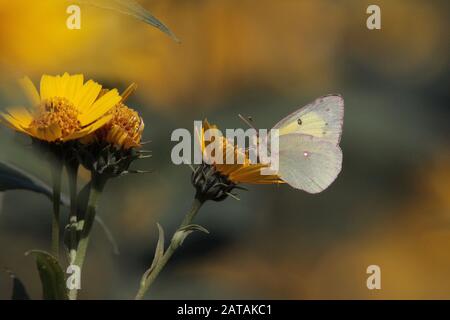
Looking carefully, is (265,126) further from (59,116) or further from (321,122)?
(59,116)

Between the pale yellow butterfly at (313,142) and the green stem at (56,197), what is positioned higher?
the pale yellow butterfly at (313,142)

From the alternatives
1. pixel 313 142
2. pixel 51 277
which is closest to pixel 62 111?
pixel 51 277

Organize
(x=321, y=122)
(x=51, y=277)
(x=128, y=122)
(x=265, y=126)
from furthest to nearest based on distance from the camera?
1. (x=265, y=126)
2. (x=321, y=122)
3. (x=128, y=122)
4. (x=51, y=277)

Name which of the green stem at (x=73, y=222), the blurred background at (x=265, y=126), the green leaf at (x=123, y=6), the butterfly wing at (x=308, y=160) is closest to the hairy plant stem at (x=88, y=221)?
the green stem at (x=73, y=222)

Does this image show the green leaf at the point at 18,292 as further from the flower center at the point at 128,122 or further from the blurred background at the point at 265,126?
the blurred background at the point at 265,126

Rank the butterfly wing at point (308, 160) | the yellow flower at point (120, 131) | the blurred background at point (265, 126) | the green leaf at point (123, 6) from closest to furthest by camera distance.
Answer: the green leaf at point (123, 6)
the yellow flower at point (120, 131)
the butterfly wing at point (308, 160)
the blurred background at point (265, 126)

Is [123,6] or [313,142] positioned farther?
[313,142]

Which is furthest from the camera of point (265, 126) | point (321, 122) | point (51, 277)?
point (265, 126)
